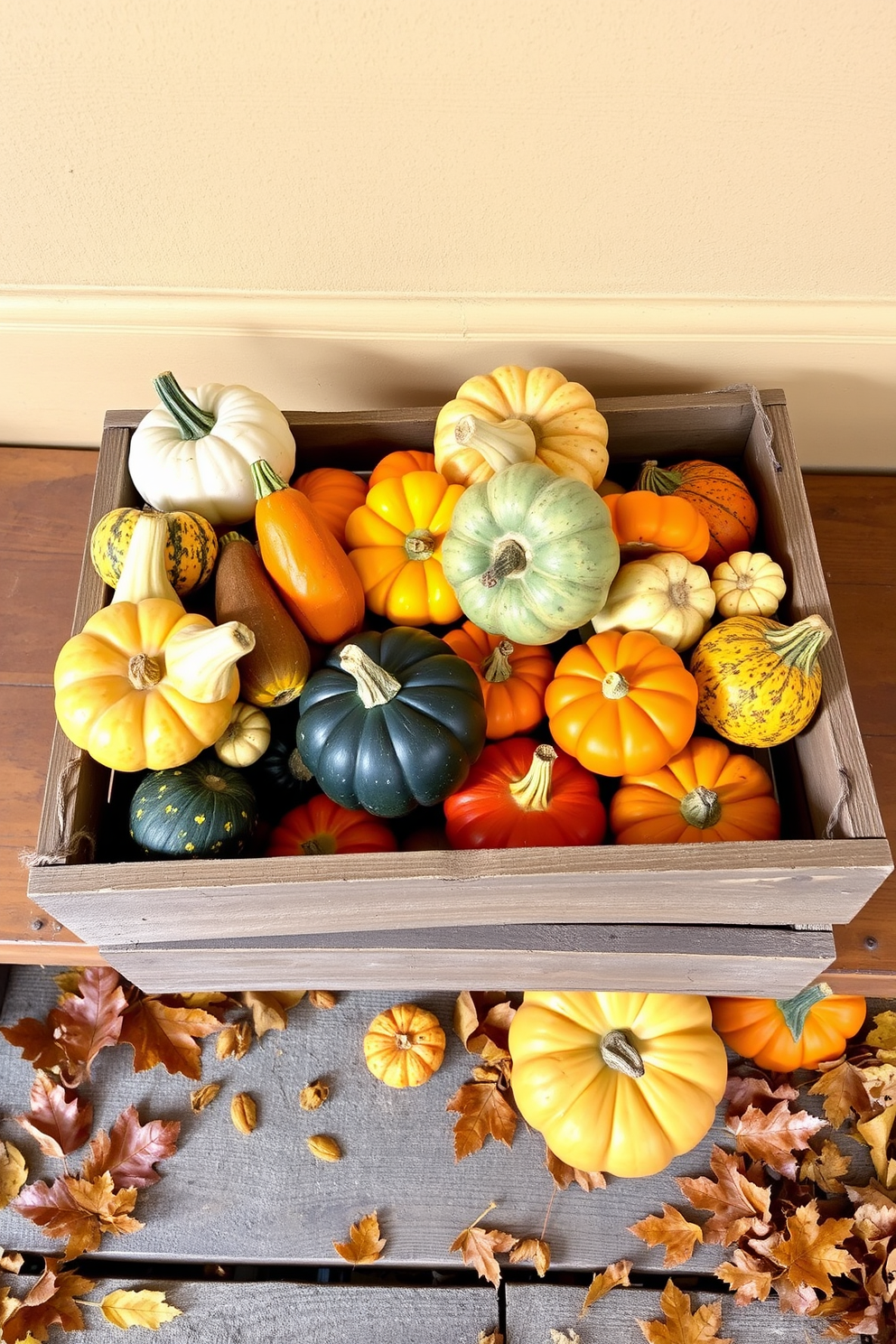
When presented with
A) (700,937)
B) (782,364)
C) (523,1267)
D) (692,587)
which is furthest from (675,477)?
(523,1267)

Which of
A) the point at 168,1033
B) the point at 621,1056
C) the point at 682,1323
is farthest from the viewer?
the point at 168,1033

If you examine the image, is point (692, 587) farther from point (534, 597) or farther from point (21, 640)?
point (21, 640)

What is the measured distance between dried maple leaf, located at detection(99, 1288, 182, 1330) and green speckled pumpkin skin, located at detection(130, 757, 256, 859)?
33.7 inches

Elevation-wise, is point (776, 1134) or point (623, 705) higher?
point (623, 705)

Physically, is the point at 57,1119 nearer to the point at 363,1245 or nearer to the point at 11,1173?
the point at 11,1173

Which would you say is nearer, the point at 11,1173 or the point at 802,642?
the point at 802,642

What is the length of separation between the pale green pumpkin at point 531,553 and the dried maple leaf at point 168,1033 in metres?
0.97

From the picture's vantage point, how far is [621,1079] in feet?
4.46

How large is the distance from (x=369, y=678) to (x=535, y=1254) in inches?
40.3

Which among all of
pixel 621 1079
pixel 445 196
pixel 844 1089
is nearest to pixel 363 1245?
pixel 621 1079

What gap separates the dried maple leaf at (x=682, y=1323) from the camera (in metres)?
1.40

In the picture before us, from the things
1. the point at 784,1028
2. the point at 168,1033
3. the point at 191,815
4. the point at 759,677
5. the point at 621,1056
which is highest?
the point at 759,677

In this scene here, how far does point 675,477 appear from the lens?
1330 millimetres

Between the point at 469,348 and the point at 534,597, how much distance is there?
1.75ft
